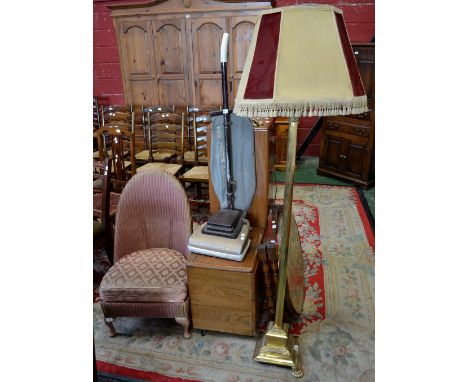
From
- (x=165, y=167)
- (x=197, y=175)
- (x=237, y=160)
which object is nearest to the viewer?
(x=237, y=160)

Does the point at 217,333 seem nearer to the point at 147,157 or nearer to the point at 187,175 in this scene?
the point at 187,175

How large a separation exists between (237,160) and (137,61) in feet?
10.1

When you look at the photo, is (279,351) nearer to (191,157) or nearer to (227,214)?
(227,214)

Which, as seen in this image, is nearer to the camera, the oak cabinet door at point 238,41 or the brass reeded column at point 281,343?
the brass reeded column at point 281,343

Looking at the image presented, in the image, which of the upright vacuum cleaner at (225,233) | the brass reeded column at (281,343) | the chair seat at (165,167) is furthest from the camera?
the chair seat at (165,167)

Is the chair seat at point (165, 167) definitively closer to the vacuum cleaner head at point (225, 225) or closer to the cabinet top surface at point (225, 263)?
the vacuum cleaner head at point (225, 225)

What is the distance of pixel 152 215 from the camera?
2.00 m

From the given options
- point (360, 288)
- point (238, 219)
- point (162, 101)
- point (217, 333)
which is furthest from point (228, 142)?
point (162, 101)

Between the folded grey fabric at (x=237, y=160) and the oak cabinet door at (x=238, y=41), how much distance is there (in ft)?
7.34

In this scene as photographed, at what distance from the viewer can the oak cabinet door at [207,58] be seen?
396cm

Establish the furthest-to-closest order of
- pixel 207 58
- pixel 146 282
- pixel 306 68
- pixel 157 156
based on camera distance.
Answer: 1. pixel 207 58
2. pixel 157 156
3. pixel 146 282
4. pixel 306 68

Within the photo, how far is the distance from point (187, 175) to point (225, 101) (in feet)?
5.04

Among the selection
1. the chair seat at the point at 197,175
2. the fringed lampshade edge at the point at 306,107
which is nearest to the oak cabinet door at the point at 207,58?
the chair seat at the point at 197,175

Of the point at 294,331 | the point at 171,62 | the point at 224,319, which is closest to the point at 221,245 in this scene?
the point at 224,319
